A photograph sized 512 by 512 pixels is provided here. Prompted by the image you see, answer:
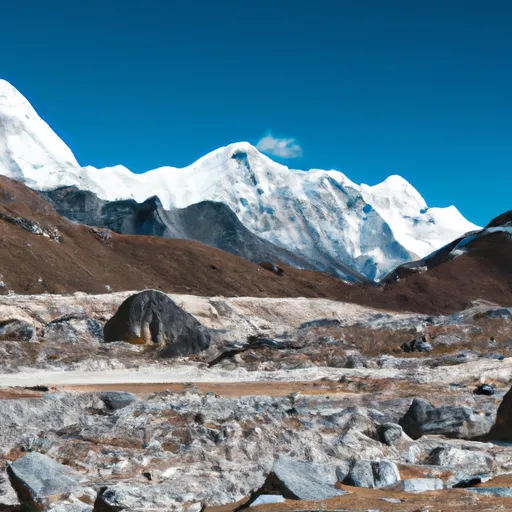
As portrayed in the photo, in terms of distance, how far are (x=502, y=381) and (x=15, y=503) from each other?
2099 centimetres

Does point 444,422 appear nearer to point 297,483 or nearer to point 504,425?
point 504,425

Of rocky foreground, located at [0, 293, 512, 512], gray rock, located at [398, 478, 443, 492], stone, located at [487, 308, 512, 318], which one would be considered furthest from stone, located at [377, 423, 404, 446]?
stone, located at [487, 308, 512, 318]

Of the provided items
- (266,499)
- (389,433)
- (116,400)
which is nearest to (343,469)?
(389,433)

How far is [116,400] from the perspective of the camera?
69.5 feet

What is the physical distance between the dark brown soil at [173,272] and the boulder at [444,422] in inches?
2163

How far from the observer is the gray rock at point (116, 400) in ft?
68.3

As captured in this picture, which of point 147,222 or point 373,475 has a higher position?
point 147,222

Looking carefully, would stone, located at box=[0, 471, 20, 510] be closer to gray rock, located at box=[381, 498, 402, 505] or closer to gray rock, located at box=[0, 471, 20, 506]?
gray rock, located at box=[0, 471, 20, 506]

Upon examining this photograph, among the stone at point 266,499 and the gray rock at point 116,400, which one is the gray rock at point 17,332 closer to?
the gray rock at point 116,400

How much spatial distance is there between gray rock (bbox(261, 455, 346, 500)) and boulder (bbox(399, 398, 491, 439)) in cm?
763

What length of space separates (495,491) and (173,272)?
82.7 metres

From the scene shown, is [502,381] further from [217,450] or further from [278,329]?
[278,329]

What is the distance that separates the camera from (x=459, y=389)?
2680 cm

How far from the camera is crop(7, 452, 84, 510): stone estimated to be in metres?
11.5
